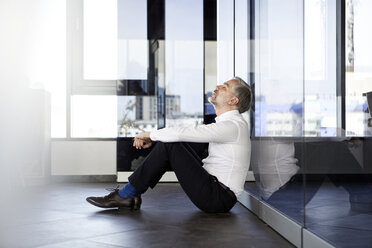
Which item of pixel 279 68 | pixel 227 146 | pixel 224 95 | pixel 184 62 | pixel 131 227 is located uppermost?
pixel 184 62

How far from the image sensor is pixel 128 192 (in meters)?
3.17

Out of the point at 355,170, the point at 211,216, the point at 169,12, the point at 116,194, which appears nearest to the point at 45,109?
the point at 169,12

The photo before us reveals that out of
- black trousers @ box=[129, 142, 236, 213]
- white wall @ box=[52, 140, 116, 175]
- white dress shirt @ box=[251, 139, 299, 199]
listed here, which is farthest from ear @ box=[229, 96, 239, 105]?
white wall @ box=[52, 140, 116, 175]

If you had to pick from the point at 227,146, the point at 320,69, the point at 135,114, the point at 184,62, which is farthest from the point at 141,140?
the point at 184,62

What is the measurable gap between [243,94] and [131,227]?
1.10m

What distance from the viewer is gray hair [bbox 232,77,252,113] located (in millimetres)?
3154

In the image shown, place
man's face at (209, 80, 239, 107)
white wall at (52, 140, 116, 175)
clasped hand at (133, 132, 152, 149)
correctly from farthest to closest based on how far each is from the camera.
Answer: white wall at (52, 140, 116, 175) → man's face at (209, 80, 239, 107) → clasped hand at (133, 132, 152, 149)

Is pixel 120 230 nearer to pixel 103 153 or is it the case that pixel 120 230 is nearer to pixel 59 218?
pixel 59 218

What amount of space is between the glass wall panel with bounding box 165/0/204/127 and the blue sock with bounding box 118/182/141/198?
75.6 inches

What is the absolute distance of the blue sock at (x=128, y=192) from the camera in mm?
3148

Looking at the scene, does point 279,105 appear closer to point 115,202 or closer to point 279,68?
point 279,68

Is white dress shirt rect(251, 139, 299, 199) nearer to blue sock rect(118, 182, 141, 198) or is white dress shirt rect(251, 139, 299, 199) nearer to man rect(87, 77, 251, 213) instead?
man rect(87, 77, 251, 213)

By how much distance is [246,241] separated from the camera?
2381 millimetres

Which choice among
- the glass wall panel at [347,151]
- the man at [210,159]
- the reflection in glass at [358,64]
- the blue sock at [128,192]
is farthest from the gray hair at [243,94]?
the reflection in glass at [358,64]
